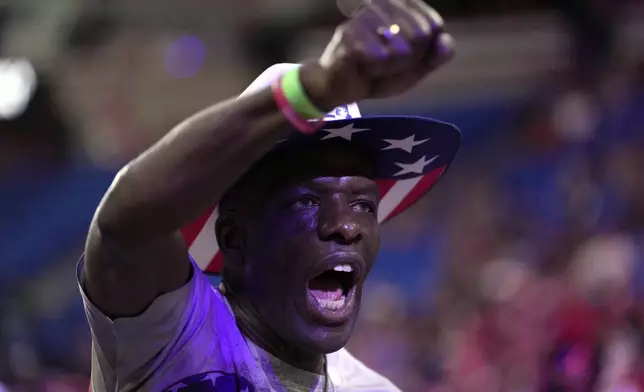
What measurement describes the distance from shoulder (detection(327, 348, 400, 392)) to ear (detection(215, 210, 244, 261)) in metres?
0.34

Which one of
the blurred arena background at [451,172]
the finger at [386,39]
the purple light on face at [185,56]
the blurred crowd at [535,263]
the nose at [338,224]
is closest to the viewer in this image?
the finger at [386,39]

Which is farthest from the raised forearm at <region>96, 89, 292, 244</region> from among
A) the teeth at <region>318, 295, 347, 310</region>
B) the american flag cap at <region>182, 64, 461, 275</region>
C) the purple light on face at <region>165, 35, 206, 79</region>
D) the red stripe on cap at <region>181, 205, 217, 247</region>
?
the purple light on face at <region>165, 35, 206, 79</region>

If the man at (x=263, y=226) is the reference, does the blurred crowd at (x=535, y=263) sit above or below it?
below

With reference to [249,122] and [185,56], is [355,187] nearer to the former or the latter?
Answer: [249,122]

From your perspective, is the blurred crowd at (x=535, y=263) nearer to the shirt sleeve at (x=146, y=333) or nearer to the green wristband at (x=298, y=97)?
the shirt sleeve at (x=146, y=333)

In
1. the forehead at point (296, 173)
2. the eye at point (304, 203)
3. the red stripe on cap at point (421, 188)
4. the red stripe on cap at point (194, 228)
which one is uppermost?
the forehead at point (296, 173)

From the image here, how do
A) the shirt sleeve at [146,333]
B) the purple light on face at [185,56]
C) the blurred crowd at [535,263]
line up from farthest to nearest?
the purple light on face at [185,56] → the blurred crowd at [535,263] → the shirt sleeve at [146,333]

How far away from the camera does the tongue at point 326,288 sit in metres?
1.35

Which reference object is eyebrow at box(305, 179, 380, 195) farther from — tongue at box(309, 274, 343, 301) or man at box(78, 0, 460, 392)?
tongue at box(309, 274, 343, 301)

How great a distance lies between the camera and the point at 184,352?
1262 mm

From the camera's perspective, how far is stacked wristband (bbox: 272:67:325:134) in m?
1.03

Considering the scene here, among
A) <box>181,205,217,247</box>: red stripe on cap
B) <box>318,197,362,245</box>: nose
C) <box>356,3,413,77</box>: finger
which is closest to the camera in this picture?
<box>356,3,413,77</box>: finger

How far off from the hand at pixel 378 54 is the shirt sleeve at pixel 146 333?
1.09 feet

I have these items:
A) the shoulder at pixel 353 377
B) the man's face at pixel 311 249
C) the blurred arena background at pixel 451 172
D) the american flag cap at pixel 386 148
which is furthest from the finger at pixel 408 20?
the blurred arena background at pixel 451 172
